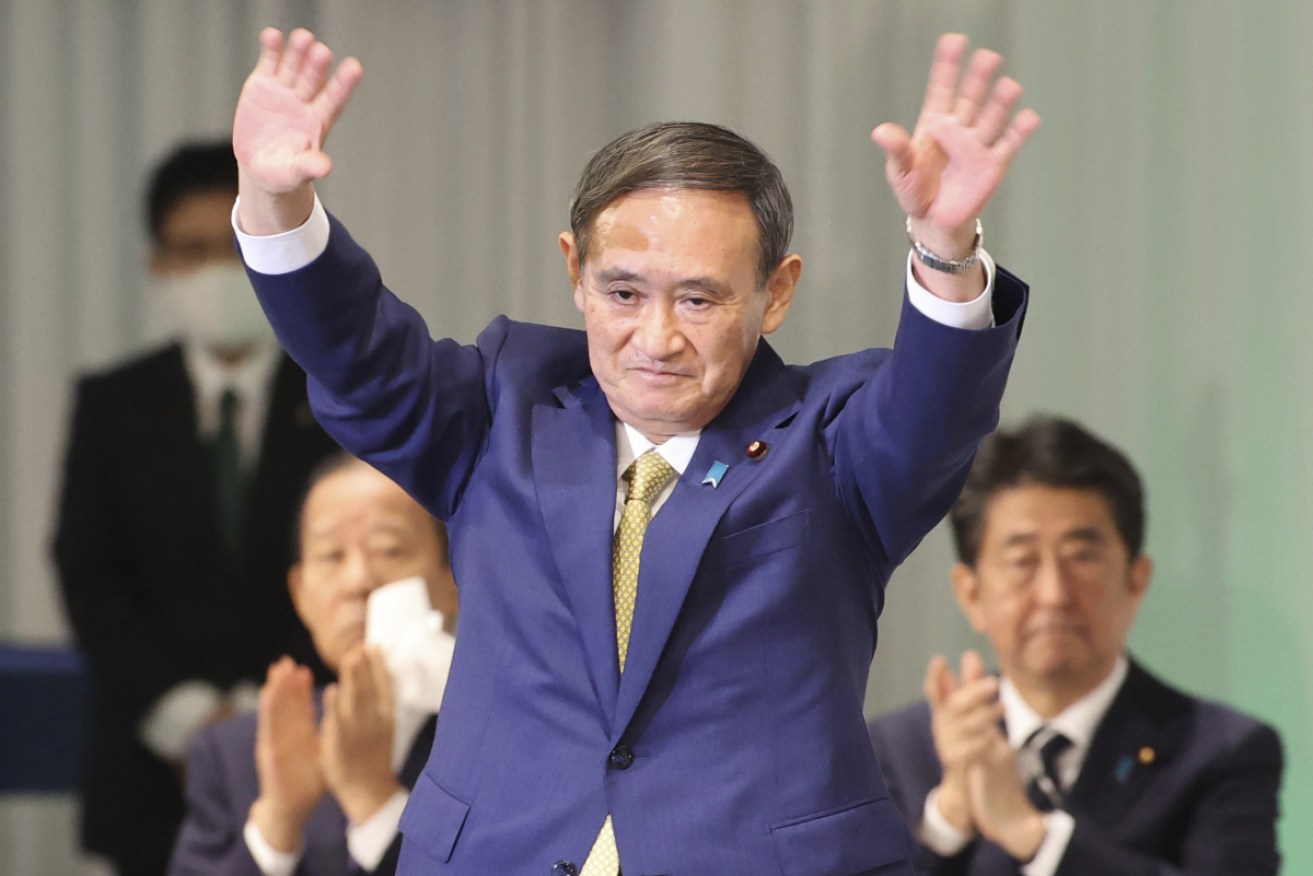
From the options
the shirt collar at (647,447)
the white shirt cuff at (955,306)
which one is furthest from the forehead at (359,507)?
the white shirt cuff at (955,306)

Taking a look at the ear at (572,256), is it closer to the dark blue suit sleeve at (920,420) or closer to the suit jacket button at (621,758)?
the dark blue suit sleeve at (920,420)

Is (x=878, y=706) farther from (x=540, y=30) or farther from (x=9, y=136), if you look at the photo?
(x=9, y=136)

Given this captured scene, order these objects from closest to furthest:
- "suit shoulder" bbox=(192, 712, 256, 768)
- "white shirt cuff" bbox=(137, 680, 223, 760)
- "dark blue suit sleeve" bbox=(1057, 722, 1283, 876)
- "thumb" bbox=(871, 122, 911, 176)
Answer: "thumb" bbox=(871, 122, 911, 176) < "dark blue suit sleeve" bbox=(1057, 722, 1283, 876) < "suit shoulder" bbox=(192, 712, 256, 768) < "white shirt cuff" bbox=(137, 680, 223, 760)

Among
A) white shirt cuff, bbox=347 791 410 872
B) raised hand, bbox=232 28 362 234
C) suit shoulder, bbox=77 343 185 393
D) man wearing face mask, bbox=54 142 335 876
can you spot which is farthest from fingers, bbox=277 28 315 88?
suit shoulder, bbox=77 343 185 393

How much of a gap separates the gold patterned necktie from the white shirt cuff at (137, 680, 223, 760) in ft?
7.15

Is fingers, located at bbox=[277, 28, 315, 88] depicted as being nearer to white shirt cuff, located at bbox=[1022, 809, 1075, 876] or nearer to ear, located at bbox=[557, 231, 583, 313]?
ear, located at bbox=[557, 231, 583, 313]

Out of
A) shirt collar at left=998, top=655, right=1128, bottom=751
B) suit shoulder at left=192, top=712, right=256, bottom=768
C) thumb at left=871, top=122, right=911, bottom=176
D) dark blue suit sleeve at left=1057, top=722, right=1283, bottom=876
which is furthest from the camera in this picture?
suit shoulder at left=192, top=712, right=256, bottom=768

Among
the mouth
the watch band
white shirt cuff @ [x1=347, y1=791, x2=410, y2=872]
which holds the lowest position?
white shirt cuff @ [x1=347, y1=791, x2=410, y2=872]

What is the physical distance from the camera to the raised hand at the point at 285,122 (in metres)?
1.42

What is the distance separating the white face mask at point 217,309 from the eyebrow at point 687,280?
2191 millimetres

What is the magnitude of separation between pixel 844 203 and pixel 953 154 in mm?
2131

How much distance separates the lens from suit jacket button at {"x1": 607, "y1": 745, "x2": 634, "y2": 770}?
143 cm

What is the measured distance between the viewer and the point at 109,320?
3674 mm

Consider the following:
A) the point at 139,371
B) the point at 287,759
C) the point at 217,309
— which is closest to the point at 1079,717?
the point at 287,759
